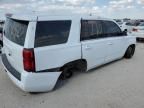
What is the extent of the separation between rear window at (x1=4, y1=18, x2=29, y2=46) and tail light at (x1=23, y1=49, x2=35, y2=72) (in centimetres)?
26

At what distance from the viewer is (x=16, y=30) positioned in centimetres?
388

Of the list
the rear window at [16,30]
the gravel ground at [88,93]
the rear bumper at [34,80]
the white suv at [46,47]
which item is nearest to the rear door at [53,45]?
the white suv at [46,47]

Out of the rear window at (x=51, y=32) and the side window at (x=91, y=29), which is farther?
the side window at (x=91, y=29)

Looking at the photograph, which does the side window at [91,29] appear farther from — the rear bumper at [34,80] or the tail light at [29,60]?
the tail light at [29,60]

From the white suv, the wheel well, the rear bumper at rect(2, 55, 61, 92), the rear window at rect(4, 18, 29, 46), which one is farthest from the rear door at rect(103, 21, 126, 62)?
the rear window at rect(4, 18, 29, 46)

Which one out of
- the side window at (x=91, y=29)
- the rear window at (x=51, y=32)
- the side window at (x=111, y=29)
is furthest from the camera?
the side window at (x=111, y=29)

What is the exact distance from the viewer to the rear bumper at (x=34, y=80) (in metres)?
3.57

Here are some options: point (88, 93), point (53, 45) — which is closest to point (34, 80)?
point (53, 45)

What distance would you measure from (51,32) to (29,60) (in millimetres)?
791

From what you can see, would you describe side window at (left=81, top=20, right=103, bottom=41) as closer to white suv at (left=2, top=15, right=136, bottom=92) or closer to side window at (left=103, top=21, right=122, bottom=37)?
white suv at (left=2, top=15, right=136, bottom=92)

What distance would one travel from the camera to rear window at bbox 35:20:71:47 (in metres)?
3.55

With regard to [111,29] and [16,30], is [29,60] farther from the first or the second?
[111,29]

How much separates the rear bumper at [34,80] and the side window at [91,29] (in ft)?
4.59

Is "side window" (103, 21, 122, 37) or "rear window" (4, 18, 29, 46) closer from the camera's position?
"rear window" (4, 18, 29, 46)
